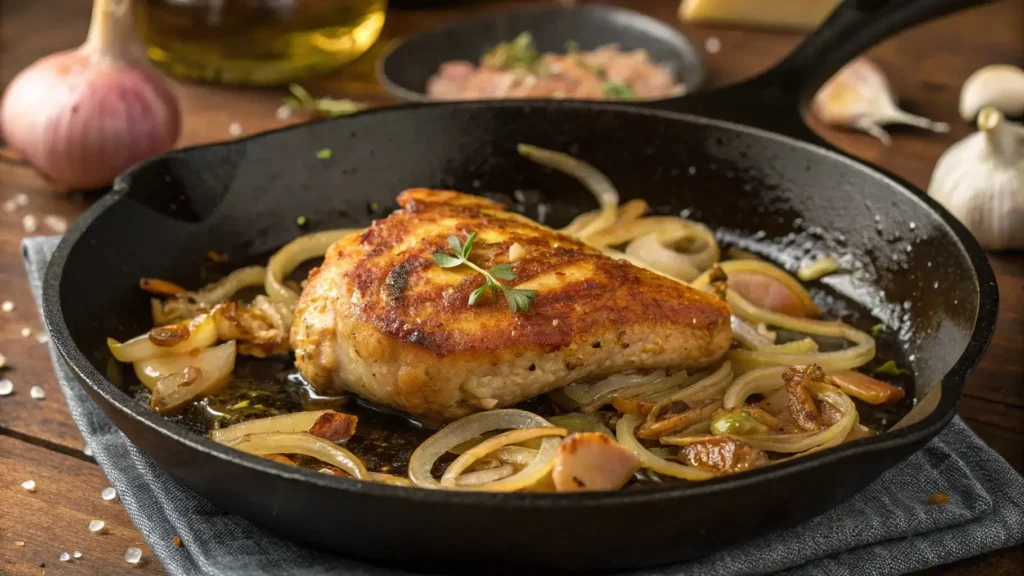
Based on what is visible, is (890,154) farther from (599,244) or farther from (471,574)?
(471,574)

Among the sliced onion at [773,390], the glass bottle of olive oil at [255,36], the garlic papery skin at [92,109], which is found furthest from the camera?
the glass bottle of olive oil at [255,36]

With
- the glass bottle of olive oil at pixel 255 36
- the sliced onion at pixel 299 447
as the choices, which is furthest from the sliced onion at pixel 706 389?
the glass bottle of olive oil at pixel 255 36

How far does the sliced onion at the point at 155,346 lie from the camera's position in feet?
10.1

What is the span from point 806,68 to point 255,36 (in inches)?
110

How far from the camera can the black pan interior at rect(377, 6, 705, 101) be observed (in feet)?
18.9

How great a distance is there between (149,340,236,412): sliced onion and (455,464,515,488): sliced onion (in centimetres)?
88

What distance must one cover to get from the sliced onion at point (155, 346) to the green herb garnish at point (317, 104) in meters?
2.18

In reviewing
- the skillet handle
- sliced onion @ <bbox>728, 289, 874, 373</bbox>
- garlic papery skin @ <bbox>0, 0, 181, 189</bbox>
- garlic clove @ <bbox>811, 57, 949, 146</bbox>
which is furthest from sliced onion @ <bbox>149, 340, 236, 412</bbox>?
garlic clove @ <bbox>811, 57, 949, 146</bbox>

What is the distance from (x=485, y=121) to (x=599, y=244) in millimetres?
742

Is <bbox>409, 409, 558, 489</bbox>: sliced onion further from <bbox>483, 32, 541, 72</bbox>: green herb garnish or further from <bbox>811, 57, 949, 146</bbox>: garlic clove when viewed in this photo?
<bbox>811, 57, 949, 146</bbox>: garlic clove

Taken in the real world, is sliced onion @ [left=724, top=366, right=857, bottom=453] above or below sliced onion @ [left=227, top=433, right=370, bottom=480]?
above

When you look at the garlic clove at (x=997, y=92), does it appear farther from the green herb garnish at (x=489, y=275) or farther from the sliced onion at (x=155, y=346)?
the sliced onion at (x=155, y=346)

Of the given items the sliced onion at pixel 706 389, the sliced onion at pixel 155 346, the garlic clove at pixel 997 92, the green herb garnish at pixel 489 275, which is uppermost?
the green herb garnish at pixel 489 275

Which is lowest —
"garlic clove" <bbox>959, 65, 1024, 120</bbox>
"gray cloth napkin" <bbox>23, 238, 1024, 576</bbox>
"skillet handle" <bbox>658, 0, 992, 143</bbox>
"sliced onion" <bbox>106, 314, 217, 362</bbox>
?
"gray cloth napkin" <bbox>23, 238, 1024, 576</bbox>
